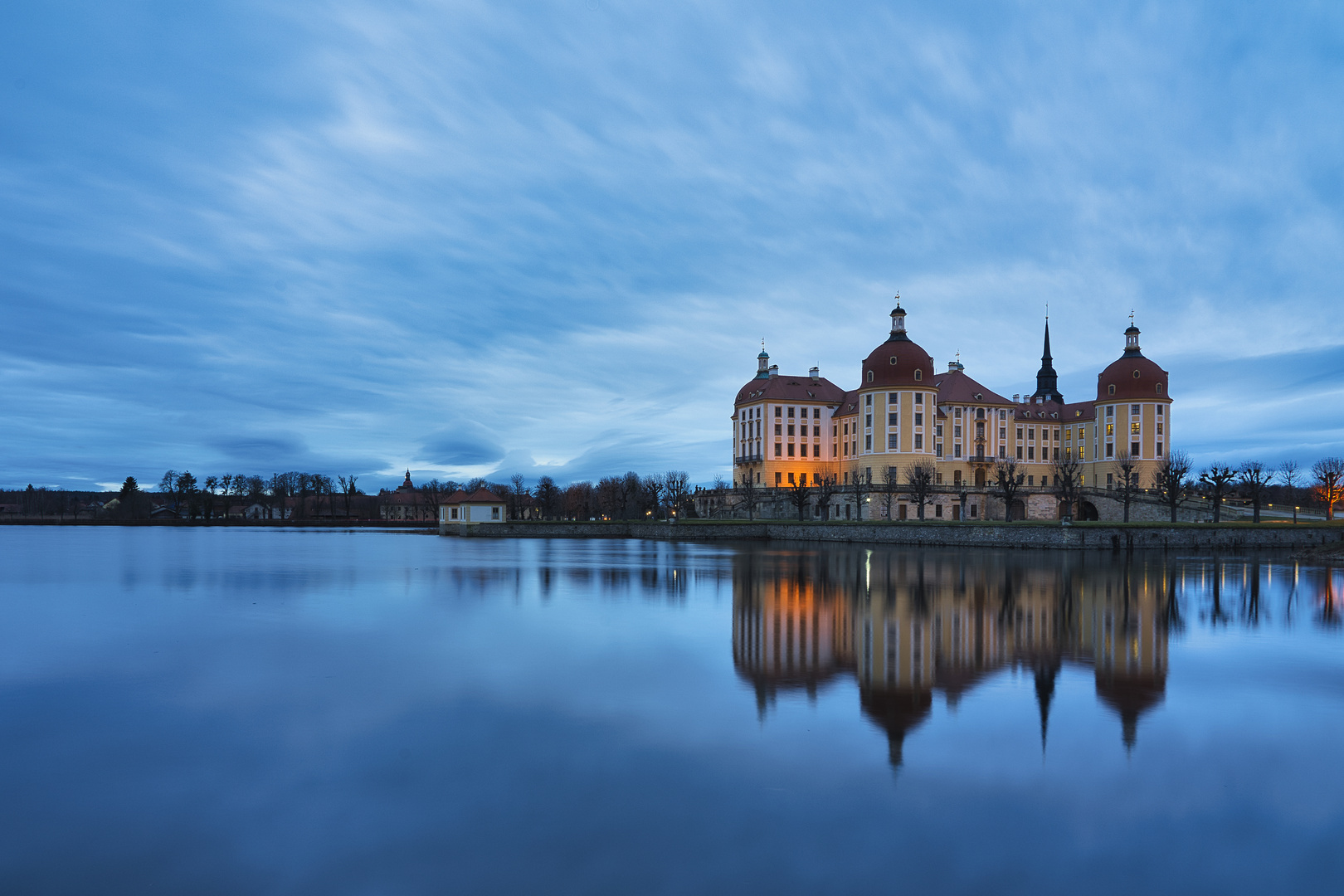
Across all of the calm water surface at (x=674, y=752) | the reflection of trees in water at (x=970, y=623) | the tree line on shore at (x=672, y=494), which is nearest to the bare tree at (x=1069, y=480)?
the tree line on shore at (x=672, y=494)

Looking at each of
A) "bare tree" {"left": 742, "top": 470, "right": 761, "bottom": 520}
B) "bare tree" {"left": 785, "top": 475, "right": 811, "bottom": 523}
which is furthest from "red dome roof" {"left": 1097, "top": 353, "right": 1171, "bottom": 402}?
"bare tree" {"left": 742, "top": 470, "right": 761, "bottom": 520}

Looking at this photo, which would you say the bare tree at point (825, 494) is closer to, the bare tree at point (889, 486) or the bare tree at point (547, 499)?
the bare tree at point (889, 486)

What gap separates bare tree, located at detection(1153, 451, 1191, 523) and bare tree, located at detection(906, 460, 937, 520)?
60.0 feet

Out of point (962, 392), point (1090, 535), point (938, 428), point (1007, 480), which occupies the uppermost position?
point (962, 392)

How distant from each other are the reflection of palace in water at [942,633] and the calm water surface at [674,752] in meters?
0.13

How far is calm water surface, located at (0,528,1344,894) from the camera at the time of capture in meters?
7.17

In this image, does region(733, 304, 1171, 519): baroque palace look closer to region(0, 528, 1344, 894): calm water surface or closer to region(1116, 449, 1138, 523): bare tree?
region(1116, 449, 1138, 523): bare tree

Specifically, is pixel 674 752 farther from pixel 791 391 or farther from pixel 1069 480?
pixel 791 391

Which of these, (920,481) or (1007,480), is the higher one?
(1007,480)

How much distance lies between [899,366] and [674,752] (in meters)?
78.2

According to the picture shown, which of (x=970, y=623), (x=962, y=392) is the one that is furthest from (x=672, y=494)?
(x=970, y=623)

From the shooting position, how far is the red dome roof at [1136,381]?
85750 mm

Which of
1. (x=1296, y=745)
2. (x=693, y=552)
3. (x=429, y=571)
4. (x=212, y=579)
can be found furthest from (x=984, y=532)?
(x=1296, y=745)

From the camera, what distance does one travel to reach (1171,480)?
6825cm
